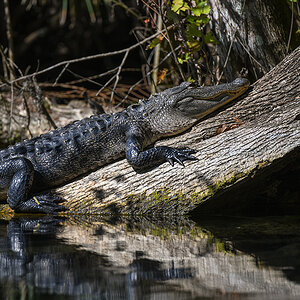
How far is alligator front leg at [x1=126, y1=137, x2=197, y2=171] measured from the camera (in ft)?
13.1

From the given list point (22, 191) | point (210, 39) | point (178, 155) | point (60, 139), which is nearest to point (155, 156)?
point (178, 155)

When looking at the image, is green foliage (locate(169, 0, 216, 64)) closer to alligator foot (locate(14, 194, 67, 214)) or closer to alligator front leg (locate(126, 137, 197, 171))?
alligator front leg (locate(126, 137, 197, 171))

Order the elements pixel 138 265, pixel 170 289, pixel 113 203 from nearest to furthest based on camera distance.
A: pixel 170 289
pixel 138 265
pixel 113 203

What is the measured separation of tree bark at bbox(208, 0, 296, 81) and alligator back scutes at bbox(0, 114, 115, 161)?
5.39 feet

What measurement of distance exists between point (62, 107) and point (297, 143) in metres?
4.67

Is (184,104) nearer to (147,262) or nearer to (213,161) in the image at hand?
(213,161)

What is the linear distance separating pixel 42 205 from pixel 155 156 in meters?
1.17

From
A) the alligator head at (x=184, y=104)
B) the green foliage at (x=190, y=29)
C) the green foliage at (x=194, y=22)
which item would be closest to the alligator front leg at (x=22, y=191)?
the alligator head at (x=184, y=104)

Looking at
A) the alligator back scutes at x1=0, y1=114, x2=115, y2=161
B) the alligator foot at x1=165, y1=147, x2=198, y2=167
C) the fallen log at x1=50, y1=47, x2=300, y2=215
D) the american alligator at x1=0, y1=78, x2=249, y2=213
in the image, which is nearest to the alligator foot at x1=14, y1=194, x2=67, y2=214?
the american alligator at x1=0, y1=78, x2=249, y2=213

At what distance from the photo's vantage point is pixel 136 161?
4.11 m

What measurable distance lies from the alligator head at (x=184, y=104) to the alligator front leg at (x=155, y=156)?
0.39m

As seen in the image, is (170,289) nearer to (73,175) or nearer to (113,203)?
(113,203)

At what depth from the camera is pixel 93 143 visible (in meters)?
4.43

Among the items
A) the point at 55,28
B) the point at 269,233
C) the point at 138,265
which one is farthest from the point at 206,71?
the point at 55,28
